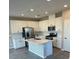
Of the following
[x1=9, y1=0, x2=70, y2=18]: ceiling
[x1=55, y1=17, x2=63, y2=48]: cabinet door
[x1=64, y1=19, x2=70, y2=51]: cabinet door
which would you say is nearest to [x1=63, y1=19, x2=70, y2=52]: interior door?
[x1=64, y1=19, x2=70, y2=51]: cabinet door

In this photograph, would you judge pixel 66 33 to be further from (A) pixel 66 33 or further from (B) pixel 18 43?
(B) pixel 18 43

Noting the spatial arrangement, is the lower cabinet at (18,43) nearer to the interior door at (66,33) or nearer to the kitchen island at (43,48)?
the kitchen island at (43,48)

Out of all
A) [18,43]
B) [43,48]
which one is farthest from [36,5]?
[18,43]

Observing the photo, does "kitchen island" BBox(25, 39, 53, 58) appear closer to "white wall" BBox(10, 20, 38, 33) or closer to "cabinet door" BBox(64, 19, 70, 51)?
"cabinet door" BBox(64, 19, 70, 51)

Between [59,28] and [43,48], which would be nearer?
[43,48]

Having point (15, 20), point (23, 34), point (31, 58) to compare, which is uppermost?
point (15, 20)

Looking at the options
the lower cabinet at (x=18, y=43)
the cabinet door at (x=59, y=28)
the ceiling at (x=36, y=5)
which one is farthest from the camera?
the lower cabinet at (x=18, y=43)

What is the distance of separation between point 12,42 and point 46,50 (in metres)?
3.62

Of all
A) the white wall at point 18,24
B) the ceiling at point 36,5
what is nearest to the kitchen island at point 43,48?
the ceiling at point 36,5

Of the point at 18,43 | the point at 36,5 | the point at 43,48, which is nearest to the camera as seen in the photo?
the point at 36,5
